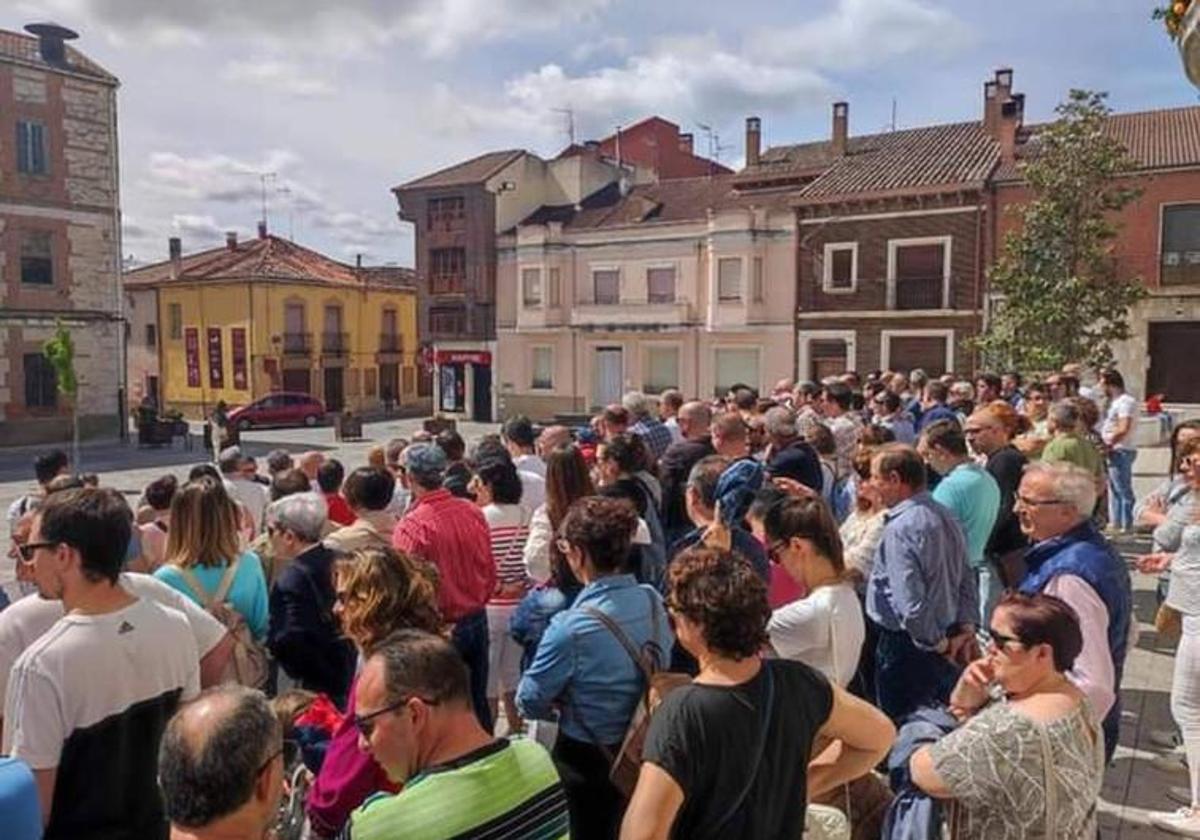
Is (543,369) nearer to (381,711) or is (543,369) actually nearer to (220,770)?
(381,711)

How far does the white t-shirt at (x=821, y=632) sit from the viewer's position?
3469mm

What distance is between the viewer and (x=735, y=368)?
3394cm

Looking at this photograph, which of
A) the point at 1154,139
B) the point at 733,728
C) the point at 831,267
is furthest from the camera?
the point at 831,267

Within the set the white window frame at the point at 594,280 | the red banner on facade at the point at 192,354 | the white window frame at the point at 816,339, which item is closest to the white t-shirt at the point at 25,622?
the white window frame at the point at 816,339

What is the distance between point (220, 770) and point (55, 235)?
3281 centimetres

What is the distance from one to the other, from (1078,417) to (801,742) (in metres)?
5.50

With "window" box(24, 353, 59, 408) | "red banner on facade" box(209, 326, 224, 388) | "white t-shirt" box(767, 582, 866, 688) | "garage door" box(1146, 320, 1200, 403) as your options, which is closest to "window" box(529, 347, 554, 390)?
"red banner on facade" box(209, 326, 224, 388)

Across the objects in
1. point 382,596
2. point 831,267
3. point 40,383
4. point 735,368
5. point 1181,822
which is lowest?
point 1181,822

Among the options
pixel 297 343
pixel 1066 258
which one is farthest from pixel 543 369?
pixel 1066 258

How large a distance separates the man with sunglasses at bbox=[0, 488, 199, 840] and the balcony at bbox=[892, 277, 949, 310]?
94.4 ft

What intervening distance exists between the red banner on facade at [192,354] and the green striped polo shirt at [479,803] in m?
45.8

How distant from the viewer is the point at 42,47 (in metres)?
29.6

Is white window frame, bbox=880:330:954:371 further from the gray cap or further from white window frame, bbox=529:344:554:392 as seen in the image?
the gray cap

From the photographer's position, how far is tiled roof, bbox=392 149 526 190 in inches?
1537
